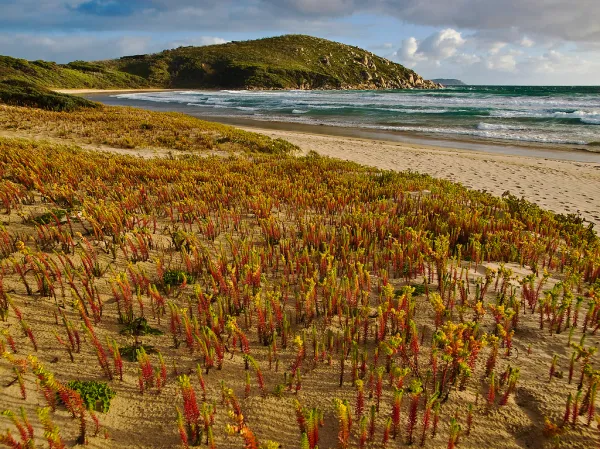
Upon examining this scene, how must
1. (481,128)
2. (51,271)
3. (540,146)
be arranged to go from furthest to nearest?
(481,128), (540,146), (51,271)

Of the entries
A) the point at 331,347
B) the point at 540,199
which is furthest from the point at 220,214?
the point at 540,199

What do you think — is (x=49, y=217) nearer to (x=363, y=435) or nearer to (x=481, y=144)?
(x=363, y=435)

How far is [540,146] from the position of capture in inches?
883

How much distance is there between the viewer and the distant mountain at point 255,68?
4462 inches

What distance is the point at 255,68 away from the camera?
118 metres

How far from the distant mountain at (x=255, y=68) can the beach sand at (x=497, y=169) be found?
93738 mm

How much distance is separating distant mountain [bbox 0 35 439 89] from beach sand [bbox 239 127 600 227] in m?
93.7

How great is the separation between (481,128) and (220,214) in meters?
29.8

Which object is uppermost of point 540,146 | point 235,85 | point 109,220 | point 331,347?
point 235,85

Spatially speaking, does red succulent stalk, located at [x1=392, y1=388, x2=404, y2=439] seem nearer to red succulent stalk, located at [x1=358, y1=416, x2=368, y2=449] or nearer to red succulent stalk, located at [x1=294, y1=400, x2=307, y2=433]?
red succulent stalk, located at [x1=358, y1=416, x2=368, y2=449]

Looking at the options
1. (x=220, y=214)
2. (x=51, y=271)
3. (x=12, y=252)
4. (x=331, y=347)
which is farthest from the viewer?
(x=220, y=214)

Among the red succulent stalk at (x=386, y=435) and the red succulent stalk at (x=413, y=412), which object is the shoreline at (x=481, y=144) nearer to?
the red succulent stalk at (x=413, y=412)

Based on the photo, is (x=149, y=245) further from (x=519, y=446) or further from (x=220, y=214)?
(x=519, y=446)

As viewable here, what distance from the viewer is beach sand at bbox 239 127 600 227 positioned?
36.7ft
